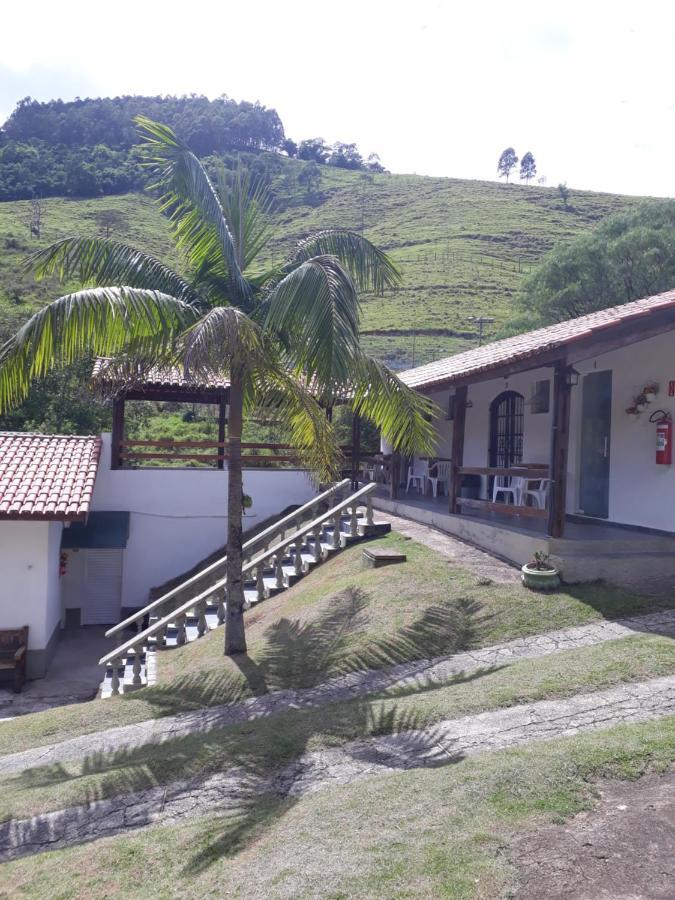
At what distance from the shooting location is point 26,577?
11320mm

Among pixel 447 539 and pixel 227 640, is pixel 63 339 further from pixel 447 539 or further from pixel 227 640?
pixel 447 539

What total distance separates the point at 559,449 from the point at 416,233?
56002 millimetres

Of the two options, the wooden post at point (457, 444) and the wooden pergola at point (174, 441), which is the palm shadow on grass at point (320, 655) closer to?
the wooden post at point (457, 444)

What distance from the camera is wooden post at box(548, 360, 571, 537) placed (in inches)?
348

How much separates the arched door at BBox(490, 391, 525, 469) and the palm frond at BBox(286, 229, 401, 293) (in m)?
5.15

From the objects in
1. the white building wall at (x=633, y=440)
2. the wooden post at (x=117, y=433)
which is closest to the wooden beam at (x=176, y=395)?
the wooden post at (x=117, y=433)

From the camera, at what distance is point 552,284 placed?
26188 mm

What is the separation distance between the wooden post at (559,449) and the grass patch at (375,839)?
13.5ft

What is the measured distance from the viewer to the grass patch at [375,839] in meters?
3.54

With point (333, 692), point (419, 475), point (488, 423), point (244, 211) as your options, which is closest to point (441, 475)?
point (419, 475)

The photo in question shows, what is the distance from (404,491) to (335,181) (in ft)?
238

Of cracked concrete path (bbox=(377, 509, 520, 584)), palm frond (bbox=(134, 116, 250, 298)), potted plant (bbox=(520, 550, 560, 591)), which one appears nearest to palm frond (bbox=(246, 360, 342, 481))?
palm frond (bbox=(134, 116, 250, 298))

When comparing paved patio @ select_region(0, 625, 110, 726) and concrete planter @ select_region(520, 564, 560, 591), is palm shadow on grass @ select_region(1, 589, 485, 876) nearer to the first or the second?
concrete planter @ select_region(520, 564, 560, 591)

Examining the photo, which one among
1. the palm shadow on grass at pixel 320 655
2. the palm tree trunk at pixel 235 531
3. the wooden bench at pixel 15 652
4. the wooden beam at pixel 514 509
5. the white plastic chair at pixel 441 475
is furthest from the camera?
the white plastic chair at pixel 441 475
